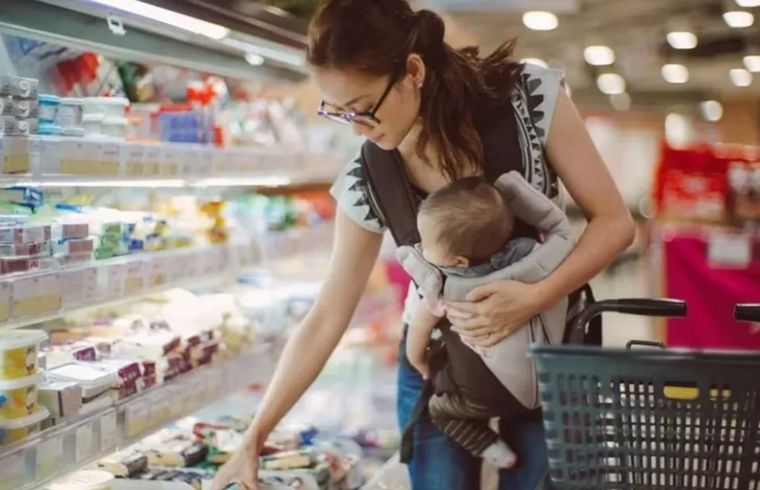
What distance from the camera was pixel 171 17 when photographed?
2869 millimetres

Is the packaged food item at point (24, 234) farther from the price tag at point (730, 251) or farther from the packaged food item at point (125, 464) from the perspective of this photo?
the price tag at point (730, 251)

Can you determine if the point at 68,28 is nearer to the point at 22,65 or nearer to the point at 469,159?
the point at 22,65

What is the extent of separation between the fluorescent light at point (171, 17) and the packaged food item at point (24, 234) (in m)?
0.57

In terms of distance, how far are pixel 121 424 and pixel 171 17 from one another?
1.09 m

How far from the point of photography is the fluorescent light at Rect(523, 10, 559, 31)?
9.54 meters

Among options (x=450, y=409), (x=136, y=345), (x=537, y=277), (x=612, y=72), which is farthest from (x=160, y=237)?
(x=612, y=72)

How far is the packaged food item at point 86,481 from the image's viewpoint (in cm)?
258

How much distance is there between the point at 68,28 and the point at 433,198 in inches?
48.1

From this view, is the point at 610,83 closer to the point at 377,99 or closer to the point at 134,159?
the point at 134,159

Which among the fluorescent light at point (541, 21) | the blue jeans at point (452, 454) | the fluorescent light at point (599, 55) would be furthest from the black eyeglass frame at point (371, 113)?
the fluorescent light at point (599, 55)

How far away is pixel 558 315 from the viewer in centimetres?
226

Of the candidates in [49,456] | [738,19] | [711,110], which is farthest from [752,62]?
[49,456]

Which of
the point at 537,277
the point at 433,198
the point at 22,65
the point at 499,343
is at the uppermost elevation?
the point at 22,65

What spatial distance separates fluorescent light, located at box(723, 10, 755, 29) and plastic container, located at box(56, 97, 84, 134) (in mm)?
7547
